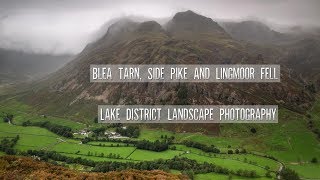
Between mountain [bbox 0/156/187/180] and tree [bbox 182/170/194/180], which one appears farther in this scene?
tree [bbox 182/170/194/180]

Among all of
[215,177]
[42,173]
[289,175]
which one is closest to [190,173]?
[215,177]

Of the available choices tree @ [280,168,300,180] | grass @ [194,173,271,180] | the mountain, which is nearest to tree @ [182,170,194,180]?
grass @ [194,173,271,180]

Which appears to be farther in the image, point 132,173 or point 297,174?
point 297,174

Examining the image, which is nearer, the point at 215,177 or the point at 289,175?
the point at 289,175

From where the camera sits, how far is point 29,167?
68812 mm

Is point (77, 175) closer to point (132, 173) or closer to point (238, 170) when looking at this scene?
point (132, 173)

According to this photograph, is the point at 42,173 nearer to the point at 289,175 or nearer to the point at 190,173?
the point at 190,173

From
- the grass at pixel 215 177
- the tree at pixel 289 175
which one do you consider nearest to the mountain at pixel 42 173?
the grass at pixel 215 177

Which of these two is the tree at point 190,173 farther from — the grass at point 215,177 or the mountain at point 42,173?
the mountain at point 42,173

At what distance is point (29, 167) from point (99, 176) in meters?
13.0

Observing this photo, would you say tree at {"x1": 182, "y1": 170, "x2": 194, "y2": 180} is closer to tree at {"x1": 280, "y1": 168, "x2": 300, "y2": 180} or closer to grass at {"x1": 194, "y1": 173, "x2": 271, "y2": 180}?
grass at {"x1": 194, "y1": 173, "x2": 271, "y2": 180}

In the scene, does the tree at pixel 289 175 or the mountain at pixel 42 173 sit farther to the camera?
the tree at pixel 289 175

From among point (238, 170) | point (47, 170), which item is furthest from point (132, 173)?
point (238, 170)

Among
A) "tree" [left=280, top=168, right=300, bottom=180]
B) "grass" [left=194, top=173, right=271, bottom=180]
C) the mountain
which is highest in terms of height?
the mountain
